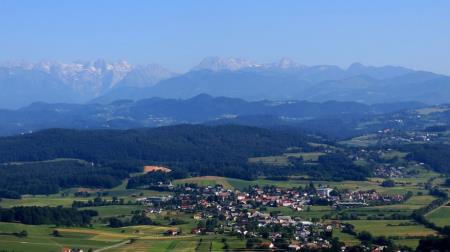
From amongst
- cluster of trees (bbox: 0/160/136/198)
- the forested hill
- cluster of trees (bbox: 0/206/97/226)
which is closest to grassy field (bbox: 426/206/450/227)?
cluster of trees (bbox: 0/206/97/226)

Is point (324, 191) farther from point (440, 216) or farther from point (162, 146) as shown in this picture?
point (162, 146)

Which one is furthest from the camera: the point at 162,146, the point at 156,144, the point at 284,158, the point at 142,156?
the point at 156,144

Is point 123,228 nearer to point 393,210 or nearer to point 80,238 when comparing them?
point 80,238

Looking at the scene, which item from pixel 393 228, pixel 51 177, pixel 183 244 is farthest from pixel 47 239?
pixel 51 177

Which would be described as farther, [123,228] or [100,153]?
[100,153]

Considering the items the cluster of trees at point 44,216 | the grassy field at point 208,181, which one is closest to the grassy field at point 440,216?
the cluster of trees at point 44,216

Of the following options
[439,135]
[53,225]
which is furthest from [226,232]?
[439,135]
